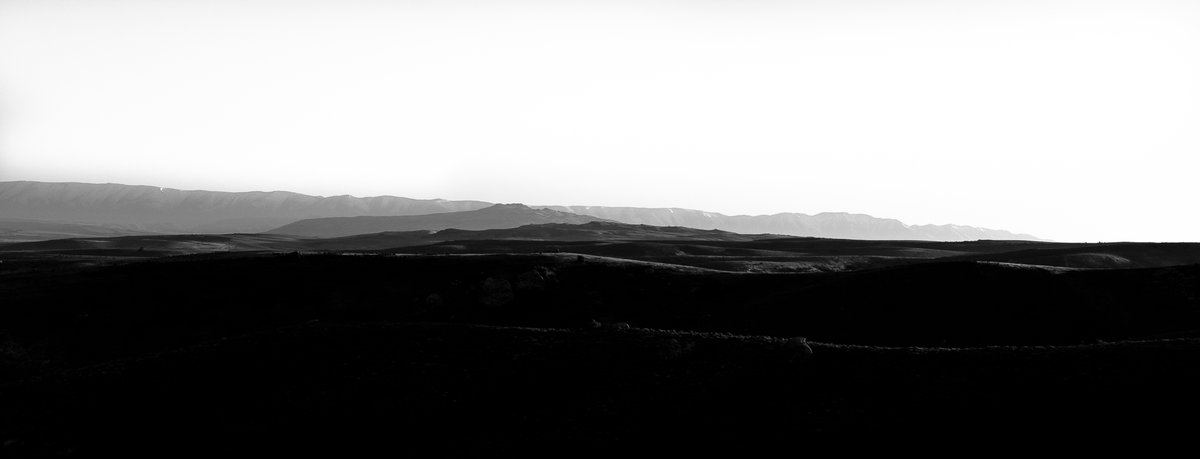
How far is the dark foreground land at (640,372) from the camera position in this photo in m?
16.4

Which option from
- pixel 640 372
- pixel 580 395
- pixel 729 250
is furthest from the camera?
pixel 729 250

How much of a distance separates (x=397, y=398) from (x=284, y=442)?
2999 millimetres

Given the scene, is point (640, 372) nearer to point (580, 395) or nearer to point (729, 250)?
Result: point (580, 395)

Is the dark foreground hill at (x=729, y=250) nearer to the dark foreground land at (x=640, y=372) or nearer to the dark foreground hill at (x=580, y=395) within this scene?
the dark foreground land at (x=640, y=372)

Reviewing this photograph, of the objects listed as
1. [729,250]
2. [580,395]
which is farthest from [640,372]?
[729,250]

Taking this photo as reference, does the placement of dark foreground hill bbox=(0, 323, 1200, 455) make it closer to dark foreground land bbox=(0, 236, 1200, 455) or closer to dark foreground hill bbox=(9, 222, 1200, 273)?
dark foreground land bbox=(0, 236, 1200, 455)

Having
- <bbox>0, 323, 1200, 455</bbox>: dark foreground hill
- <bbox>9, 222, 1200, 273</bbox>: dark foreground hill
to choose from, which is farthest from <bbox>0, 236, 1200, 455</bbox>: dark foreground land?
<bbox>9, 222, 1200, 273</bbox>: dark foreground hill

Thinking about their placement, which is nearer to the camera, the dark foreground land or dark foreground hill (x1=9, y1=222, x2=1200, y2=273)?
the dark foreground land

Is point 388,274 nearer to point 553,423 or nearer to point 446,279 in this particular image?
point 446,279

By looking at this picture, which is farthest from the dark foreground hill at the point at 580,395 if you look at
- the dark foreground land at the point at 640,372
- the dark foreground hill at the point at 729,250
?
the dark foreground hill at the point at 729,250

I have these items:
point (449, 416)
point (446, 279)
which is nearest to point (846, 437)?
point (449, 416)

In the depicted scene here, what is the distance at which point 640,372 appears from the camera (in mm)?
19781

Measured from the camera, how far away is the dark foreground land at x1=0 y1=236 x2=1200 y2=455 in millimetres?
16438

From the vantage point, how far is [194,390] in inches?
763
